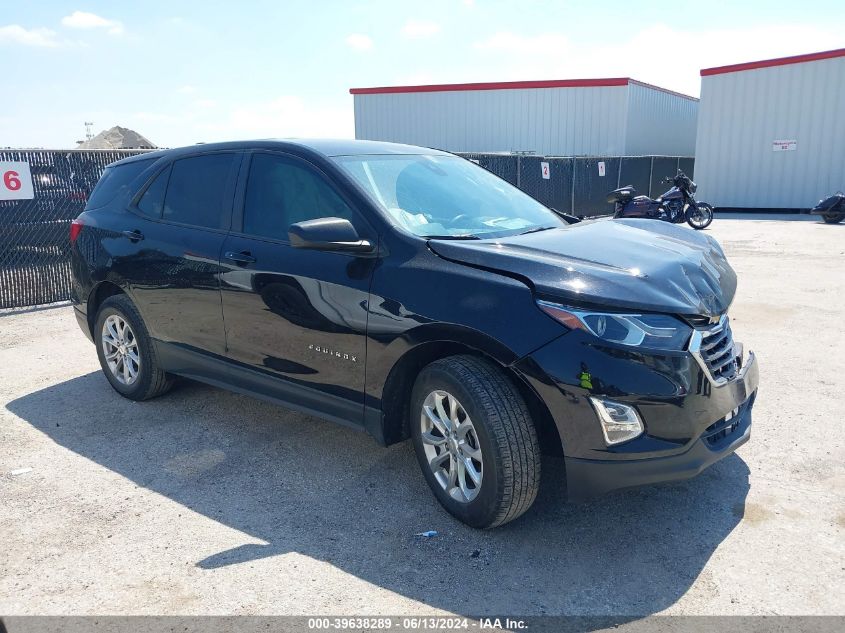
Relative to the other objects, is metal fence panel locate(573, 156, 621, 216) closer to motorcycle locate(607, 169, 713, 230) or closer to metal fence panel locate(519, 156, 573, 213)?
metal fence panel locate(519, 156, 573, 213)

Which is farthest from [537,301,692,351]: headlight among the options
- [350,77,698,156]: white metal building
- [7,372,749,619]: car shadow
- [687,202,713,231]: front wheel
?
[350,77,698,156]: white metal building

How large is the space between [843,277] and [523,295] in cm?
851

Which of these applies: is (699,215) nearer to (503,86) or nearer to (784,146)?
(784,146)

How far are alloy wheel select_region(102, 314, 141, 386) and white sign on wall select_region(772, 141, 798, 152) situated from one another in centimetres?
2150

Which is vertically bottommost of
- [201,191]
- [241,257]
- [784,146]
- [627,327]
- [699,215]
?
[699,215]

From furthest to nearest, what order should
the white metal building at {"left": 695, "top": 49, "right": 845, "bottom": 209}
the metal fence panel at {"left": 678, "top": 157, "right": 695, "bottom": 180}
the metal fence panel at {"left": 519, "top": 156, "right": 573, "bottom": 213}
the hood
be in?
the metal fence panel at {"left": 678, "top": 157, "right": 695, "bottom": 180} < the white metal building at {"left": 695, "top": 49, "right": 845, "bottom": 209} < the metal fence panel at {"left": 519, "top": 156, "right": 573, "bottom": 213} < the hood

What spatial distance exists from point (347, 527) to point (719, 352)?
191 cm

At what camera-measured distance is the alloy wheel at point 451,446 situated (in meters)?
3.21

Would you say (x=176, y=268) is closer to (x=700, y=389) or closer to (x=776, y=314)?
(x=700, y=389)

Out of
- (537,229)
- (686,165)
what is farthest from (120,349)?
(686,165)

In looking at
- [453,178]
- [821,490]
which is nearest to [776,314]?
[821,490]

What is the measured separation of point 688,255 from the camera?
11.7ft

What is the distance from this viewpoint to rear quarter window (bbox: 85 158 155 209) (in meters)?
5.07

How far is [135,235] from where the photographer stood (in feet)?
15.8
